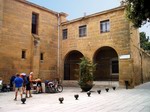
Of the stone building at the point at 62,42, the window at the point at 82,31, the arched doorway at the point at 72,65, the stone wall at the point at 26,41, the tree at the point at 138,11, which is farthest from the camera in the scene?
the arched doorway at the point at 72,65

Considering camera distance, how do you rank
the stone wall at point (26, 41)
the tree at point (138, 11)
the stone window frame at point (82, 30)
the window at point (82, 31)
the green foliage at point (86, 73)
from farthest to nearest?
the window at point (82, 31)
the stone window frame at point (82, 30)
the stone wall at point (26, 41)
the green foliage at point (86, 73)
the tree at point (138, 11)

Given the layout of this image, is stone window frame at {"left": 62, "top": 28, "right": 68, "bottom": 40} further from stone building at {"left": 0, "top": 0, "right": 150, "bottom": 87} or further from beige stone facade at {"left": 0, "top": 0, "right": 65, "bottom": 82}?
beige stone facade at {"left": 0, "top": 0, "right": 65, "bottom": 82}

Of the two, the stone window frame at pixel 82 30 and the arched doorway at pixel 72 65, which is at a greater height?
the stone window frame at pixel 82 30

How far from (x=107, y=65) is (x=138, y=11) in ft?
45.2

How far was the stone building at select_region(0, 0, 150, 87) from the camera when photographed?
53.5 feet

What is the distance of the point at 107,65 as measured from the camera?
20.8 meters

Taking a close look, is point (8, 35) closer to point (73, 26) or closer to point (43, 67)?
point (43, 67)

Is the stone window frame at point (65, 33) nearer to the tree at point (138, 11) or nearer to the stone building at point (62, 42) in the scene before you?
the stone building at point (62, 42)

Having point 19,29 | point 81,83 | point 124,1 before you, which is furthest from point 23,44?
point 124,1

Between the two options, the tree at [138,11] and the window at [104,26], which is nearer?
the tree at [138,11]

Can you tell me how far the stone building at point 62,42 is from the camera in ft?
53.5

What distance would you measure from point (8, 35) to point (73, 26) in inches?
271

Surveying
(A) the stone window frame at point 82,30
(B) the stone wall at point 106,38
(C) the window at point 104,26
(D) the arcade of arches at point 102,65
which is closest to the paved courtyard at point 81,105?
(B) the stone wall at point 106,38

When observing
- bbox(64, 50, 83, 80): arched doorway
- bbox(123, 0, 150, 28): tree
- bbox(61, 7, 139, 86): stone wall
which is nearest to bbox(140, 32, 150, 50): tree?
bbox(64, 50, 83, 80): arched doorway
